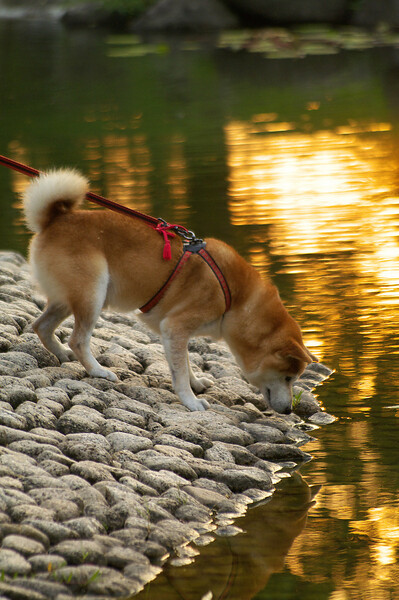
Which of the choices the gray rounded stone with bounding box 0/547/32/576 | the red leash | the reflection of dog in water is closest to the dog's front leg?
the red leash

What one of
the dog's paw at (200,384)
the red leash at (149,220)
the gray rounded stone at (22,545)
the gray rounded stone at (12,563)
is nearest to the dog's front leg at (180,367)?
the dog's paw at (200,384)

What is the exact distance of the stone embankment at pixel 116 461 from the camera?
12.3ft

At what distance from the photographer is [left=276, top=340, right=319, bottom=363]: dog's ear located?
5.23m

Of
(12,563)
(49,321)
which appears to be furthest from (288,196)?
(12,563)

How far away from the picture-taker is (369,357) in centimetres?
639

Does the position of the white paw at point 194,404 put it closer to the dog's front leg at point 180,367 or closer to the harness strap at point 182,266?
the dog's front leg at point 180,367

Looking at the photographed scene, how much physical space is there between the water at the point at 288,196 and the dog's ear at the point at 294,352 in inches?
18.5

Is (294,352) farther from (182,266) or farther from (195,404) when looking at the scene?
(182,266)

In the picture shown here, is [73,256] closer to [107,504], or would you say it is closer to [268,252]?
[107,504]

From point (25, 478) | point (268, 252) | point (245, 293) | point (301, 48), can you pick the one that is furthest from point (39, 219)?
point (301, 48)

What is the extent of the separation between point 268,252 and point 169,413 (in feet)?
12.1

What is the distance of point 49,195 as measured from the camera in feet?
17.4

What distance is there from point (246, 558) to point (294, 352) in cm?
145

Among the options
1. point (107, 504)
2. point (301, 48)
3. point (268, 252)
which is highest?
point (301, 48)
